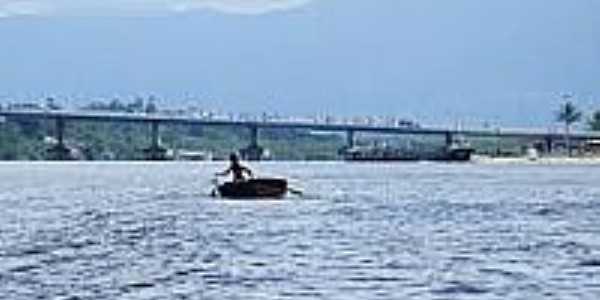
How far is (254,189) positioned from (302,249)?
4186 cm

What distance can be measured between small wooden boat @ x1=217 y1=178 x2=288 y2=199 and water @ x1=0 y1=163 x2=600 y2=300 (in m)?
0.86

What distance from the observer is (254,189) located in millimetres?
99188

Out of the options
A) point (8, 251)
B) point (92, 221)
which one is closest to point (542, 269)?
point (8, 251)

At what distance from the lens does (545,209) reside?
8825 cm

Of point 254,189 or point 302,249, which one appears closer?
point 302,249

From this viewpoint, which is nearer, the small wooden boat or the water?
the water

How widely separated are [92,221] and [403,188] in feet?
181

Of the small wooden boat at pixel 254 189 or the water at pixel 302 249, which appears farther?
the small wooden boat at pixel 254 189

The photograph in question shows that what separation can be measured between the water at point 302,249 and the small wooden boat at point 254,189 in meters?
0.86

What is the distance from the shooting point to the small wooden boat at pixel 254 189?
3905 inches

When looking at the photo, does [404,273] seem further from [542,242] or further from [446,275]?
[542,242]

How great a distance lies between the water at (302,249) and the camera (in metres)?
43.9

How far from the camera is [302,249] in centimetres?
5741

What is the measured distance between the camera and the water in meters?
43.9
